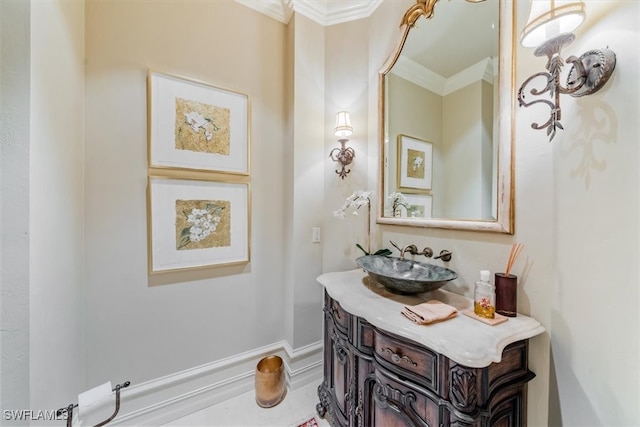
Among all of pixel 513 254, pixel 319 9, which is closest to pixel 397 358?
pixel 513 254

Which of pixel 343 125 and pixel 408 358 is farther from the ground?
pixel 343 125

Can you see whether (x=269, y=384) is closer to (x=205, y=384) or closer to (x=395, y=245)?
(x=205, y=384)

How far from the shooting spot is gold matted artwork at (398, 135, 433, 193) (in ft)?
4.61

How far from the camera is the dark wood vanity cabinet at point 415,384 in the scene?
2.46 feet

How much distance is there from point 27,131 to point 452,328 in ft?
5.31

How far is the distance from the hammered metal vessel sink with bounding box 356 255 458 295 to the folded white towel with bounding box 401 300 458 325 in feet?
0.33

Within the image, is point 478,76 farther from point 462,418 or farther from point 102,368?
point 102,368

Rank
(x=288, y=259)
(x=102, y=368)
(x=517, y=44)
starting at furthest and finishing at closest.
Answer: (x=288, y=259), (x=102, y=368), (x=517, y=44)

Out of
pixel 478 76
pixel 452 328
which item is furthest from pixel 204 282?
pixel 478 76

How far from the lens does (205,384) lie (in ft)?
5.17

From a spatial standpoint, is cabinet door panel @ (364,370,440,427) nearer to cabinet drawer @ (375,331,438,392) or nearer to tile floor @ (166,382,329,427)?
cabinet drawer @ (375,331,438,392)

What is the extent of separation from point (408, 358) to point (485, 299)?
1.28 feet

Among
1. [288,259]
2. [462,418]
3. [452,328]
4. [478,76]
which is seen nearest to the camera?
[462,418]

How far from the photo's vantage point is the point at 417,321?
0.87 metres
